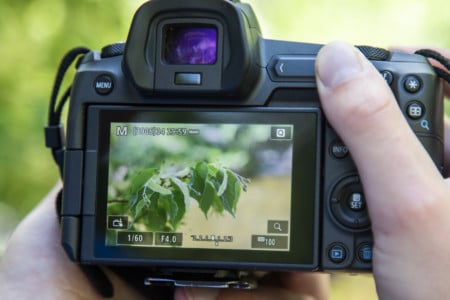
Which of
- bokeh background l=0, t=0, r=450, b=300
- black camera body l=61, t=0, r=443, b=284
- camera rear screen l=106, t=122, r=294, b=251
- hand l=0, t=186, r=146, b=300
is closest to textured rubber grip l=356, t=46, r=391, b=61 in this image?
black camera body l=61, t=0, r=443, b=284

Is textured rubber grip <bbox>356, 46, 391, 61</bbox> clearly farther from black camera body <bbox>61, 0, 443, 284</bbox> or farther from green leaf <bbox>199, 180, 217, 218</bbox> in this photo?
green leaf <bbox>199, 180, 217, 218</bbox>

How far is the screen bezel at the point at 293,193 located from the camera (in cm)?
87

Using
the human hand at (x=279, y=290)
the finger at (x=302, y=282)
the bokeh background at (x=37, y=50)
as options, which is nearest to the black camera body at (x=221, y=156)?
the human hand at (x=279, y=290)

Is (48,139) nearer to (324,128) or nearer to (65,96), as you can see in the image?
→ (65,96)

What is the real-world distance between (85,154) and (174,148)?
4.5 inches

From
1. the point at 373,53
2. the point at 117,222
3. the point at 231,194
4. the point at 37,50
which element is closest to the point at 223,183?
the point at 231,194

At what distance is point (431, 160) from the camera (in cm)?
79

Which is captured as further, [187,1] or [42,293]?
[42,293]

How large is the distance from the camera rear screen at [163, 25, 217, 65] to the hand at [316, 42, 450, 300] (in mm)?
154

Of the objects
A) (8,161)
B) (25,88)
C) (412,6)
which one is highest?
(412,6)

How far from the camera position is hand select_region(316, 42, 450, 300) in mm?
762

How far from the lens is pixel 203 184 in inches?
34.5

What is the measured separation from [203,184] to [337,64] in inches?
8.5

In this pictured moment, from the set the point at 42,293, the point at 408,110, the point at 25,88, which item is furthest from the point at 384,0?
the point at 42,293
